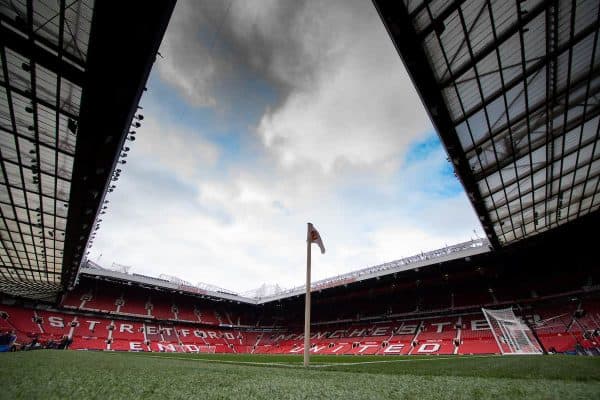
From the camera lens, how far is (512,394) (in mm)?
2574

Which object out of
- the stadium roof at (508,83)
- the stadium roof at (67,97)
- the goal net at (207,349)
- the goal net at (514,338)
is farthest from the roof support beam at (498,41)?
the goal net at (207,349)

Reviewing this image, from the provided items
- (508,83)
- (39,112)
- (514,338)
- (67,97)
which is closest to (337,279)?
(514,338)

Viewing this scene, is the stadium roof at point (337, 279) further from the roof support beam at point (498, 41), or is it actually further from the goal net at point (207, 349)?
the roof support beam at point (498, 41)

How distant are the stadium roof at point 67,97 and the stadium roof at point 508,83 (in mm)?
5712

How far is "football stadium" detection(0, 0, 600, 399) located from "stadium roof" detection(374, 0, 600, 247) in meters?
0.05

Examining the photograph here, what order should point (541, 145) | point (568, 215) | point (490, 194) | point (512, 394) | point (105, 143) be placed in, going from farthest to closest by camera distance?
point (568, 215) < point (490, 194) < point (541, 145) < point (105, 143) < point (512, 394)

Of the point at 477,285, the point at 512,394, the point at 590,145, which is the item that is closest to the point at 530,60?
the point at 590,145

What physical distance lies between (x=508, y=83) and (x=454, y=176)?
4.76m

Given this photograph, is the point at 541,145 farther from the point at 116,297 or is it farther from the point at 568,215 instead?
the point at 116,297

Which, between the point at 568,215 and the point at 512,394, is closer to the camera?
the point at 512,394

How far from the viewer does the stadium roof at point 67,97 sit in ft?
18.1

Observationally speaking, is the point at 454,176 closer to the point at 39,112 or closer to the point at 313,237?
the point at 313,237

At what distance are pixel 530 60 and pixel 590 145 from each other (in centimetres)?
643

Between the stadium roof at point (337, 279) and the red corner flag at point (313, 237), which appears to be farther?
the stadium roof at point (337, 279)
